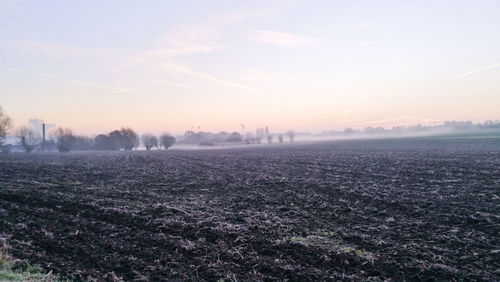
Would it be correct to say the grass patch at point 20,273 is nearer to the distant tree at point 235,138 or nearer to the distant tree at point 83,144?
the distant tree at point 83,144

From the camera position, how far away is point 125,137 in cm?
→ 11888

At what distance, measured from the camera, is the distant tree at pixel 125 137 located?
4619 inches

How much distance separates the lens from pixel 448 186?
1417 centimetres

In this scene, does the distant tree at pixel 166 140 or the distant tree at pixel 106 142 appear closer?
the distant tree at pixel 106 142

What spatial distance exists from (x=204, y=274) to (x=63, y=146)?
108 m

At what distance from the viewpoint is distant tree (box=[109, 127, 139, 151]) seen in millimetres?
117312

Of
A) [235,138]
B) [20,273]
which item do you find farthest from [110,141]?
[20,273]

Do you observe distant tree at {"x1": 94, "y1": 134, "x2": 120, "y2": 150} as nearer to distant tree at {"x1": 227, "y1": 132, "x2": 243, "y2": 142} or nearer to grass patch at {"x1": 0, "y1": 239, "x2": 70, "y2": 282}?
distant tree at {"x1": 227, "y1": 132, "x2": 243, "y2": 142}

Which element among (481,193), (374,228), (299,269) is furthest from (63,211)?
(481,193)

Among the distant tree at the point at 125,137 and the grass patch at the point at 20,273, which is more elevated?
the distant tree at the point at 125,137

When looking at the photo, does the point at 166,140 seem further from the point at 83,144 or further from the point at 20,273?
the point at 20,273

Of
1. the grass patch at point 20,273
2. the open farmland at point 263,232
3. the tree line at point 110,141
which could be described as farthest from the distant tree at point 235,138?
the grass patch at point 20,273

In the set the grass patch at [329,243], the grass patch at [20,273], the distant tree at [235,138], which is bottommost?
the grass patch at [329,243]

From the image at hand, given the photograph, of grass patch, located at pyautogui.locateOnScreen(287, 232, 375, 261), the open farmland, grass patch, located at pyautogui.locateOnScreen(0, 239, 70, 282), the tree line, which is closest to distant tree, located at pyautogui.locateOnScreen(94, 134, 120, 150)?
the tree line
